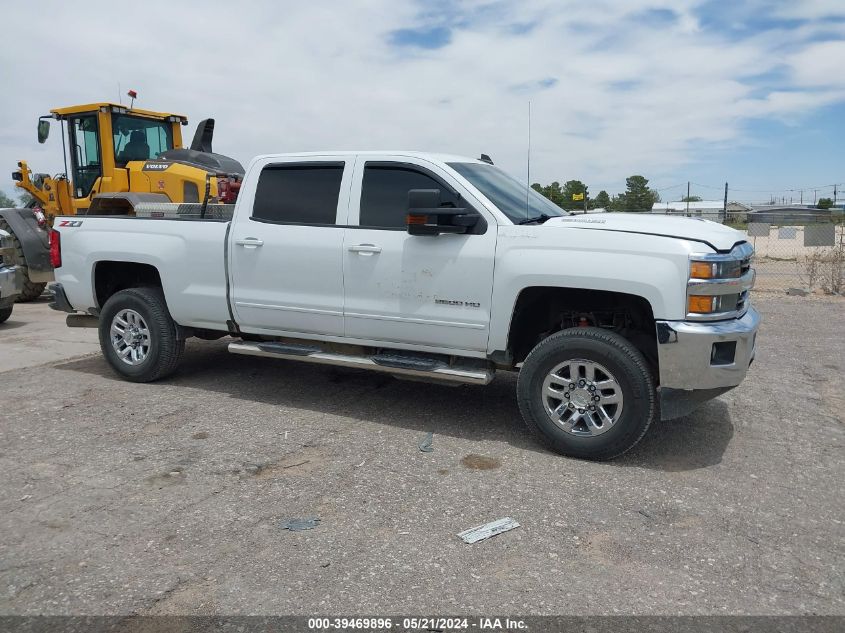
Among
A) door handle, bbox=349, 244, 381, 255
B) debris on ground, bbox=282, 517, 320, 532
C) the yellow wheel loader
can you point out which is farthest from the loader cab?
debris on ground, bbox=282, 517, 320, 532

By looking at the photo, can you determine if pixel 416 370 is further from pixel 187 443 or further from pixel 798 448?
pixel 798 448

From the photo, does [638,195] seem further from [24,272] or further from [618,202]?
[24,272]

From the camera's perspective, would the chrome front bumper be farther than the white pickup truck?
No

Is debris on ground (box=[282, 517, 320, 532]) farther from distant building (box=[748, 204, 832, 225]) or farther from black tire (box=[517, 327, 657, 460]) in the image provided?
distant building (box=[748, 204, 832, 225])

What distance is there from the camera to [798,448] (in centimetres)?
488

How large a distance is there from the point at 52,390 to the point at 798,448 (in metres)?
6.22

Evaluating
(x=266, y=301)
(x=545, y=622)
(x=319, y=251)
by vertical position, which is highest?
(x=319, y=251)

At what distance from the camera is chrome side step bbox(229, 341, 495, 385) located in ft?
16.6

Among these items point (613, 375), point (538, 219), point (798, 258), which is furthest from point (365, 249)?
point (798, 258)

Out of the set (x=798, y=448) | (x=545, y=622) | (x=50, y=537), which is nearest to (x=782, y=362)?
(x=798, y=448)

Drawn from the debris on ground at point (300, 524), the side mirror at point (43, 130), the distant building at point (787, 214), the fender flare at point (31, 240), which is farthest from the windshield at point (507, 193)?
the distant building at point (787, 214)

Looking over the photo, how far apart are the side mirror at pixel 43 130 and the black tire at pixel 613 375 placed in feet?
33.5

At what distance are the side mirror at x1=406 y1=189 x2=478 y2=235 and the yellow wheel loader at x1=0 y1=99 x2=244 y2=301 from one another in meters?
6.63

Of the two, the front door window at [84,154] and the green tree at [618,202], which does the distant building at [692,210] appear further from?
the front door window at [84,154]
